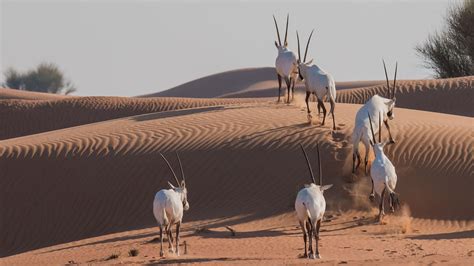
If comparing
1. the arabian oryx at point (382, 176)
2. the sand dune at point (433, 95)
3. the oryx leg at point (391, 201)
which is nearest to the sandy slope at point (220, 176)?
the oryx leg at point (391, 201)

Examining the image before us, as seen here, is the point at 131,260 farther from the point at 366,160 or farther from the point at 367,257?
the point at 366,160

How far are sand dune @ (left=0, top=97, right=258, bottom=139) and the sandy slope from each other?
10054mm

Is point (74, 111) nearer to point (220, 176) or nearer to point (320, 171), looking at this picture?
point (220, 176)

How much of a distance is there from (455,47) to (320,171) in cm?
2839

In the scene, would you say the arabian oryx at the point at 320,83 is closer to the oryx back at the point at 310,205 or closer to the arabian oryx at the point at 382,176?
the arabian oryx at the point at 382,176

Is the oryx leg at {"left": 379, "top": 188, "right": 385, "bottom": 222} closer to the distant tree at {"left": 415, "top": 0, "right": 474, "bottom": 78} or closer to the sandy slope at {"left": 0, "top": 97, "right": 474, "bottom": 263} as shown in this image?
the sandy slope at {"left": 0, "top": 97, "right": 474, "bottom": 263}

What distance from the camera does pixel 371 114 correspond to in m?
19.3

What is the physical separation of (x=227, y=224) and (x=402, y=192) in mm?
3125

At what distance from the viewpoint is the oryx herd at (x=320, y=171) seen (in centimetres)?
1446

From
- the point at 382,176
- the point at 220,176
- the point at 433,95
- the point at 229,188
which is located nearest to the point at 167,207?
the point at 382,176

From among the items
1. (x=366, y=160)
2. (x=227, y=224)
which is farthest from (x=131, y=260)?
(x=366, y=160)

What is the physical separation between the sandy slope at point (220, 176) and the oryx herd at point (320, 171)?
0.60 metres

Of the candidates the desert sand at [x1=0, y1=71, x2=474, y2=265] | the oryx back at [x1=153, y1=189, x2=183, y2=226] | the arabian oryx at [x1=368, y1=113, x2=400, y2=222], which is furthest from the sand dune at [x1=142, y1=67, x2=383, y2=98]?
the oryx back at [x1=153, y1=189, x2=183, y2=226]

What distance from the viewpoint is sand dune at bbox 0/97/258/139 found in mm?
34438
